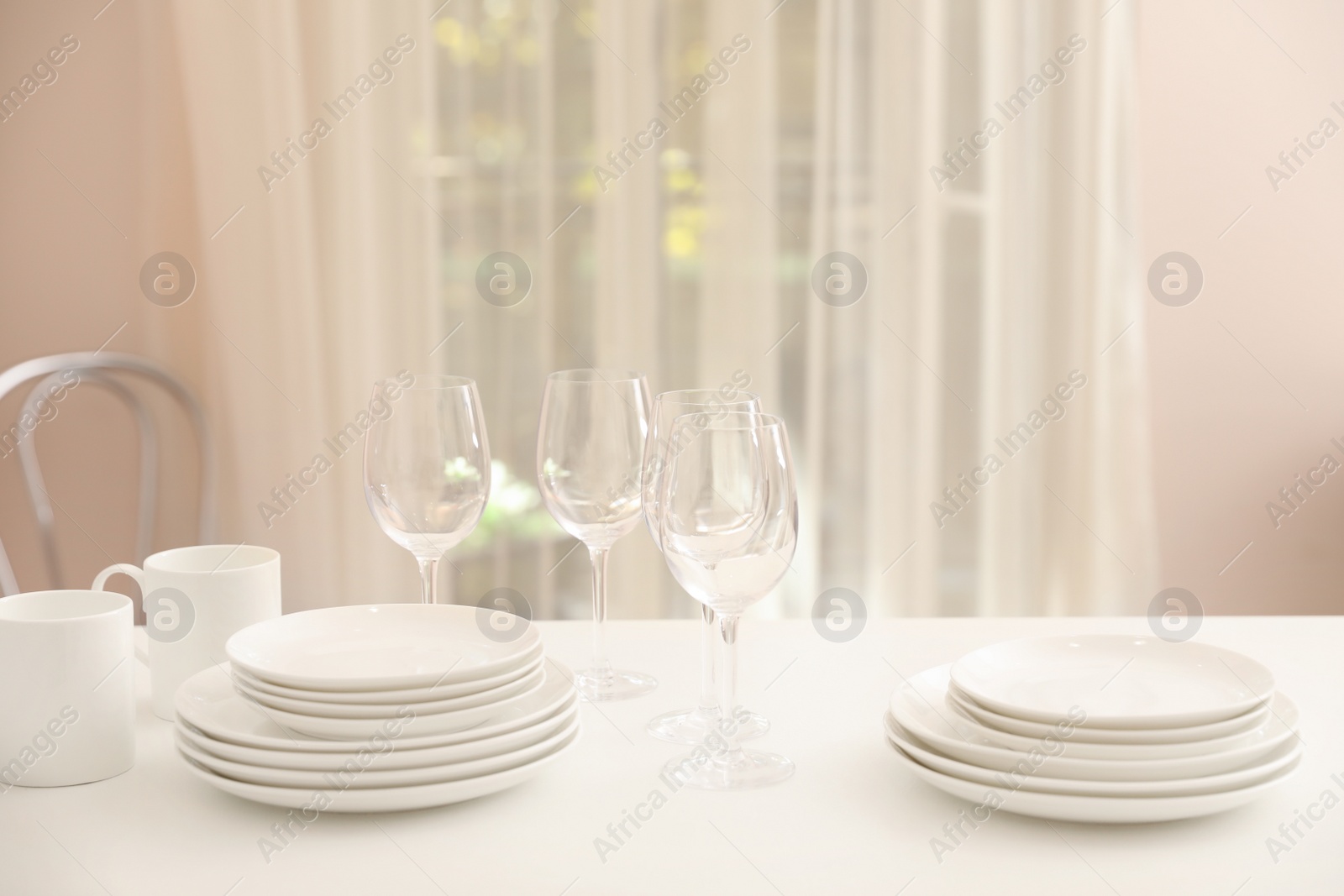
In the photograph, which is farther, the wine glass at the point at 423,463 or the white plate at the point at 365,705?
the wine glass at the point at 423,463

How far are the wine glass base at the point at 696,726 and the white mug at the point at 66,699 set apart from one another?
1.22 feet

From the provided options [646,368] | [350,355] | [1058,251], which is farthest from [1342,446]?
[350,355]

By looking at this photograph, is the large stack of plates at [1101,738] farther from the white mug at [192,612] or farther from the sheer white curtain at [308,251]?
the sheer white curtain at [308,251]

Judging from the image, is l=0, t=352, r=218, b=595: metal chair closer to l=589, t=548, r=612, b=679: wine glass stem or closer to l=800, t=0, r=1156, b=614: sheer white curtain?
l=800, t=0, r=1156, b=614: sheer white curtain

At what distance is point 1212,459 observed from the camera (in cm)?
243

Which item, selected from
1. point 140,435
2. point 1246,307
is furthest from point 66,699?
point 1246,307

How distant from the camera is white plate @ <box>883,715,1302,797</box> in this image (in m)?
0.73

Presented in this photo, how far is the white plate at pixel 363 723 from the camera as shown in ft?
2.52

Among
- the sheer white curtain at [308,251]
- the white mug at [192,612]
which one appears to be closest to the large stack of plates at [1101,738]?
the white mug at [192,612]

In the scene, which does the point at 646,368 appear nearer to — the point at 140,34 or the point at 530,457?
the point at 530,457

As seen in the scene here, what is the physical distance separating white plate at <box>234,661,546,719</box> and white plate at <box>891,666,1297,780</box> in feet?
0.90

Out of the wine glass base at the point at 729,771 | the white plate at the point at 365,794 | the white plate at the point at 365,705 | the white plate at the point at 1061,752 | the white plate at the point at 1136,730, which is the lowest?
the wine glass base at the point at 729,771

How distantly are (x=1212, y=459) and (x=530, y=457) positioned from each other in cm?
135

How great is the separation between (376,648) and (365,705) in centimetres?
12
